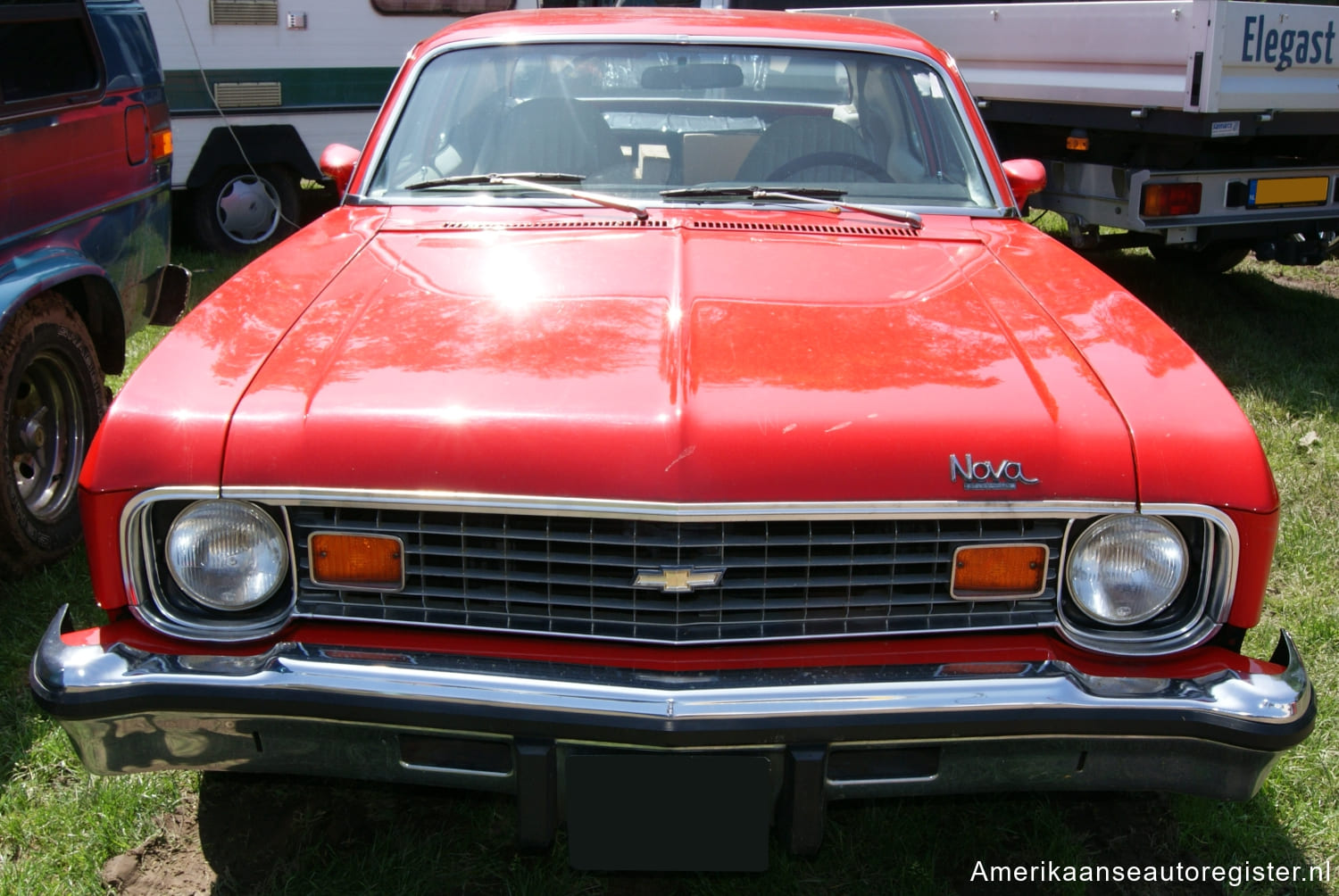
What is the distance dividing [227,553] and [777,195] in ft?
5.61

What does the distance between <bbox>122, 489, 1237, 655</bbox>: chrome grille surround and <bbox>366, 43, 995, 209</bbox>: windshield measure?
1.33 m

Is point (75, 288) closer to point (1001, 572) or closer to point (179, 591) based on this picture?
point (179, 591)

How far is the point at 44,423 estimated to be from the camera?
3.89 meters

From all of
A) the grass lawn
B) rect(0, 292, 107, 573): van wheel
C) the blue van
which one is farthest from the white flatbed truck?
rect(0, 292, 107, 573): van wheel

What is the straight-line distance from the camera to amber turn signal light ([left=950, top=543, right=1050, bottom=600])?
82.5 inches

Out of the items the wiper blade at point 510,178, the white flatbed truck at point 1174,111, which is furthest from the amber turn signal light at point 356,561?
the white flatbed truck at point 1174,111

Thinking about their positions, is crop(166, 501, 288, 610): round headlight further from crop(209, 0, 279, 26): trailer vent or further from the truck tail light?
crop(209, 0, 279, 26): trailer vent

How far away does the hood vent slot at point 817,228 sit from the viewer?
2957 mm

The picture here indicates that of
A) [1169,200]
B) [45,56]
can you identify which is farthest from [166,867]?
[1169,200]

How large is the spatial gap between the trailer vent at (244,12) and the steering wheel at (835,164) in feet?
18.5

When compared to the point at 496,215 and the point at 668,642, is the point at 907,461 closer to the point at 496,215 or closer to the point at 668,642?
the point at 668,642

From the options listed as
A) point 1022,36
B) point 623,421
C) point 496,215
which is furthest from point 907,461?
point 1022,36

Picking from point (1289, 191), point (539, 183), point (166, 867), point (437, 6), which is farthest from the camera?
point (437, 6)

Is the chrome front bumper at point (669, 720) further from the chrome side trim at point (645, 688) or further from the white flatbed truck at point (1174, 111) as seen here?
the white flatbed truck at point (1174, 111)
